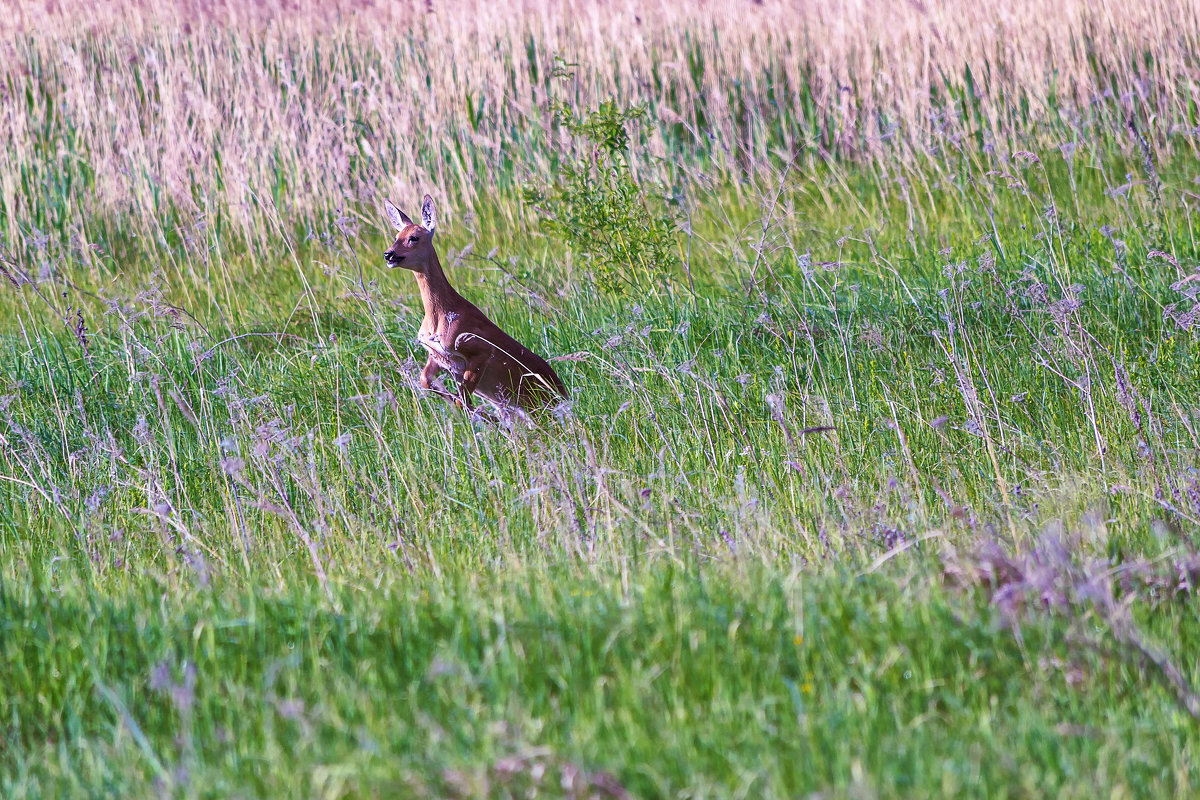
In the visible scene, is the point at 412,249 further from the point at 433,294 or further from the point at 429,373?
the point at 429,373

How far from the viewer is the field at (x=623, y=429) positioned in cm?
261

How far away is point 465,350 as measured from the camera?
5012mm

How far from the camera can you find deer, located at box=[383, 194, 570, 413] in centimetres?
497

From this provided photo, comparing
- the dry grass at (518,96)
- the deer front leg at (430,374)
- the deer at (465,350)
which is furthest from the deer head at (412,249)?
the dry grass at (518,96)

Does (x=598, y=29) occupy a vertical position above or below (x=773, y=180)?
above

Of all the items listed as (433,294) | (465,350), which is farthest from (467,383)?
(433,294)

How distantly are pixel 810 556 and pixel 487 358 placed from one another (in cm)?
194

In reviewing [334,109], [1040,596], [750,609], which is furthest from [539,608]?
[334,109]

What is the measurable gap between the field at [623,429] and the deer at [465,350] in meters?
0.20

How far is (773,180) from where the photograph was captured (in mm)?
8734

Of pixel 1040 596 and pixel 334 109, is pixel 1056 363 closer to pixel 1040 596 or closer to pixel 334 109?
pixel 1040 596

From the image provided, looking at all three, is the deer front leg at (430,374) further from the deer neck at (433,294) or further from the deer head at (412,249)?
the deer head at (412,249)

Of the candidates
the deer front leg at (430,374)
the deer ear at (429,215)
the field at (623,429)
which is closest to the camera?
the field at (623,429)

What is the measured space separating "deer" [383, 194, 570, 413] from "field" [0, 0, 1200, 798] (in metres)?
0.20
